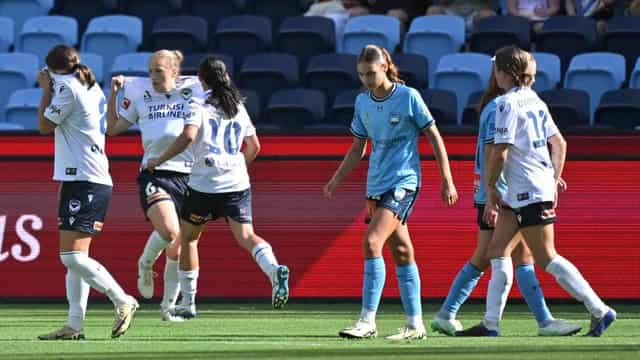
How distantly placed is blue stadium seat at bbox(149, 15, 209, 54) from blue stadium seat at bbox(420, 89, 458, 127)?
3496 mm

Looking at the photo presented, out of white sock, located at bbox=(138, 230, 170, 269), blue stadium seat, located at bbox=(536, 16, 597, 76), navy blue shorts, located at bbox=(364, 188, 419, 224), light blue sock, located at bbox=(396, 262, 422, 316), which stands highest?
blue stadium seat, located at bbox=(536, 16, 597, 76)

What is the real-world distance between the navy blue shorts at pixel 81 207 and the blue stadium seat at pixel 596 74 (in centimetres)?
786

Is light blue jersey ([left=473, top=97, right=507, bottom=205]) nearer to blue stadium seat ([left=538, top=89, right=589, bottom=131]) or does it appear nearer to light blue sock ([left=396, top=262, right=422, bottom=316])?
light blue sock ([left=396, top=262, right=422, bottom=316])

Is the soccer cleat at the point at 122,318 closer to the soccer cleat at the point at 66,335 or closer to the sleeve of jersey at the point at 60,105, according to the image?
the soccer cleat at the point at 66,335

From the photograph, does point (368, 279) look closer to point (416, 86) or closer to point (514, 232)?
point (514, 232)

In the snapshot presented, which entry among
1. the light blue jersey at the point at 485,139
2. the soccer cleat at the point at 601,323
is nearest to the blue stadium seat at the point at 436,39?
the light blue jersey at the point at 485,139

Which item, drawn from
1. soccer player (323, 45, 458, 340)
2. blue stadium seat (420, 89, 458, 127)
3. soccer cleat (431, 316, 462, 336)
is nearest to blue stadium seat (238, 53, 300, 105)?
blue stadium seat (420, 89, 458, 127)

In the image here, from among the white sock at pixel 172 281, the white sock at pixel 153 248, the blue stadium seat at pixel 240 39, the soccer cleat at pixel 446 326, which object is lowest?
the white sock at pixel 172 281

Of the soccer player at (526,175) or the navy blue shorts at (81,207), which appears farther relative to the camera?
the navy blue shorts at (81,207)

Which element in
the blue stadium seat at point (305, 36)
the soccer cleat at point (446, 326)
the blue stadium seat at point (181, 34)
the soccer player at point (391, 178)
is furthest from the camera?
the blue stadium seat at point (181, 34)

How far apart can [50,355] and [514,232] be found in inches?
126

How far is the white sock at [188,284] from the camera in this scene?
11.9 metres

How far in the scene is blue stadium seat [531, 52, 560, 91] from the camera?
16391 millimetres

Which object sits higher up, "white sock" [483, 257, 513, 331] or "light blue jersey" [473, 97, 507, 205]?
"light blue jersey" [473, 97, 507, 205]
